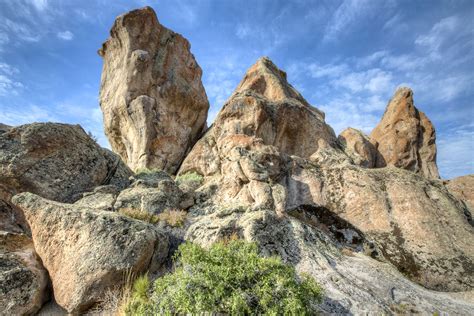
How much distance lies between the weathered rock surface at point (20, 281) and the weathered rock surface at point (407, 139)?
123 ft

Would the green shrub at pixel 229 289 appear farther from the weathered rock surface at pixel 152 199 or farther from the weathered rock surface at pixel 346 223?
the weathered rock surface at pixel 152 199

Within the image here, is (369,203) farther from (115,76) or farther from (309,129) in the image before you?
(115,76)

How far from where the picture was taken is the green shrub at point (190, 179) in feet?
61.3

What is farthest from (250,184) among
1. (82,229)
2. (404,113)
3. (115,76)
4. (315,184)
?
(404,113)

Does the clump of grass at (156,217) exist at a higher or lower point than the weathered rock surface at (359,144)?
lower

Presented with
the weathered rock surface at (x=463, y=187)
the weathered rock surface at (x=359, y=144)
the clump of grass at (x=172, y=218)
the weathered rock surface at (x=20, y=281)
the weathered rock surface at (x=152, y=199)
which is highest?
the weathered rock surface at (x=359, y=144)

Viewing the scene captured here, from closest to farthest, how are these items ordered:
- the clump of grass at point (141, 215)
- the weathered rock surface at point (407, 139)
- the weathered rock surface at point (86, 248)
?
1. the weathered rock surface at point (86, 248)
2. the clump of grass at point (141, 215)
3. the weathered rock surface at point (407, 139)

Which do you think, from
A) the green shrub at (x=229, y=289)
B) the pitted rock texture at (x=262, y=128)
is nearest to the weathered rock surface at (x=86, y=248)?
the green shrub at (x=229, y=289)

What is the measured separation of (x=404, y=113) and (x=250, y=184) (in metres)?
34.6

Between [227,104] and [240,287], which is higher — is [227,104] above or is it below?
above

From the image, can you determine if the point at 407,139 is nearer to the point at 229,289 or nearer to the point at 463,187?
the point at 463,187

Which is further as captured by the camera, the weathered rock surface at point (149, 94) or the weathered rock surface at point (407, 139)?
the weathered rock surface at point (407, 139)

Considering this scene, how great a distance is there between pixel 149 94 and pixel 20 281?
22162 mm

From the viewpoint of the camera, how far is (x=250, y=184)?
47.5ft
